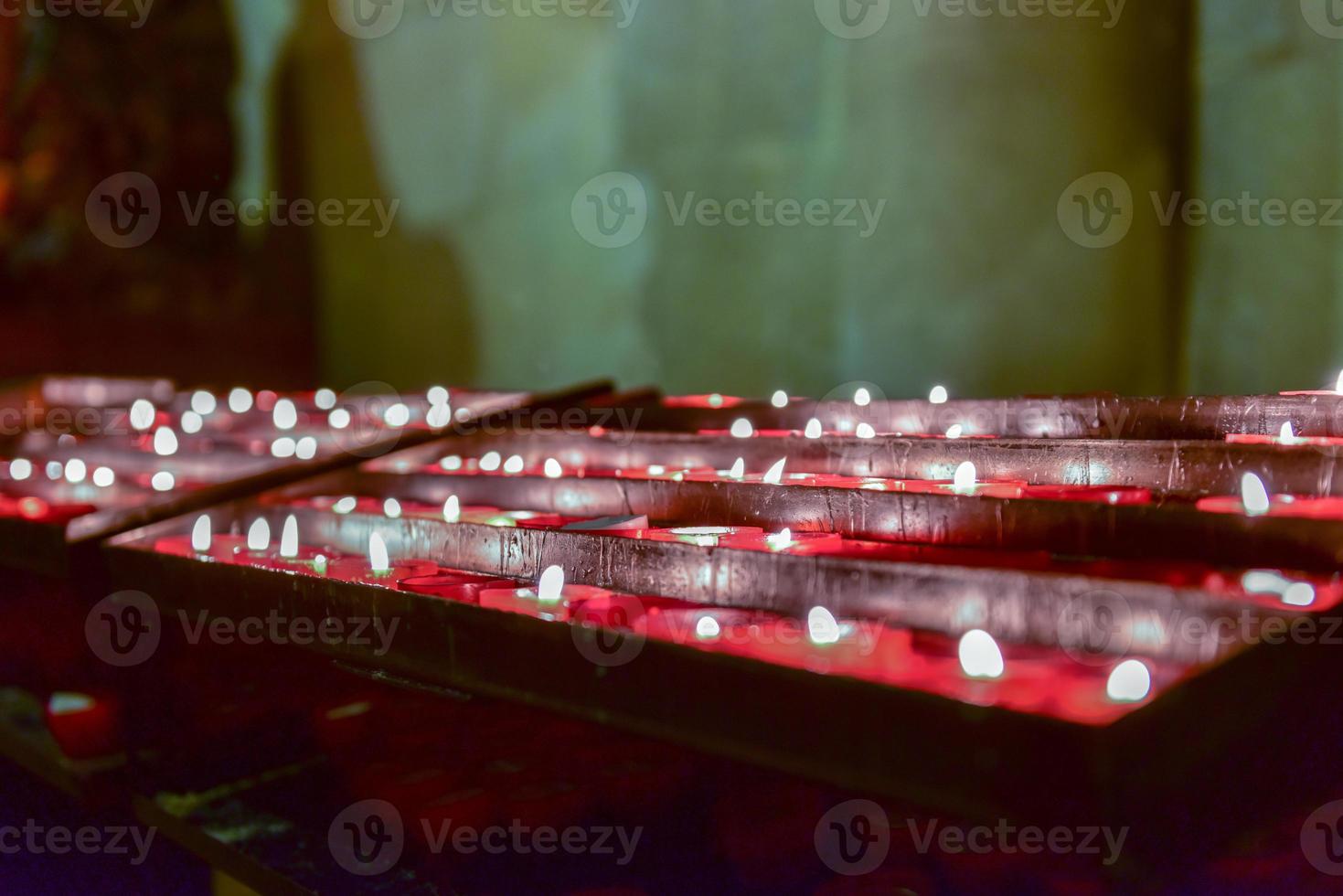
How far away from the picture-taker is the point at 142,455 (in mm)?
4105

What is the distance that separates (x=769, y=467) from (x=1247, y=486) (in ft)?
4.07

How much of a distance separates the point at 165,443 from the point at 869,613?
3371mm

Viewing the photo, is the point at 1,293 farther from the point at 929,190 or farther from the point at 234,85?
the point at 929,190

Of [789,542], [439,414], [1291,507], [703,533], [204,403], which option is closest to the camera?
[1291,507]

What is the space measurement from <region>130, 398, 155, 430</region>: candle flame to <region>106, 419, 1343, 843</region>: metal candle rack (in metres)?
2.17

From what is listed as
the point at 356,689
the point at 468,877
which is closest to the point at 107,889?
the point at 356,689

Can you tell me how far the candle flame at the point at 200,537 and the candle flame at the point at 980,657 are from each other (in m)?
2.01

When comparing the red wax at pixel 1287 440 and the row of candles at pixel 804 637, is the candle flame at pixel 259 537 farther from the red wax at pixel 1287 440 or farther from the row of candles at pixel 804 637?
the red wax at pixel 1287 440

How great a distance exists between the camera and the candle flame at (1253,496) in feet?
5.95

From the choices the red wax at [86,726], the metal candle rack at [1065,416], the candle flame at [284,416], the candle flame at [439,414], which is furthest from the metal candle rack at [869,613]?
the candle flame at [284,416]

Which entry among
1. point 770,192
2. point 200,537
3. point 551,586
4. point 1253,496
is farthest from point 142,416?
point 1253,496

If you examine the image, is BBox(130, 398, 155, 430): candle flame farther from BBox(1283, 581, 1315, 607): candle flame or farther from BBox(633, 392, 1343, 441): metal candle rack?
BBox(1283, 581, 1315, 607): candle flame

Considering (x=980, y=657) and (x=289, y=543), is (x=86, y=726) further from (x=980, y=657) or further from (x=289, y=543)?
(x=980, y=657)

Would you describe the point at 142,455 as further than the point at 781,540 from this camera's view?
Yes
